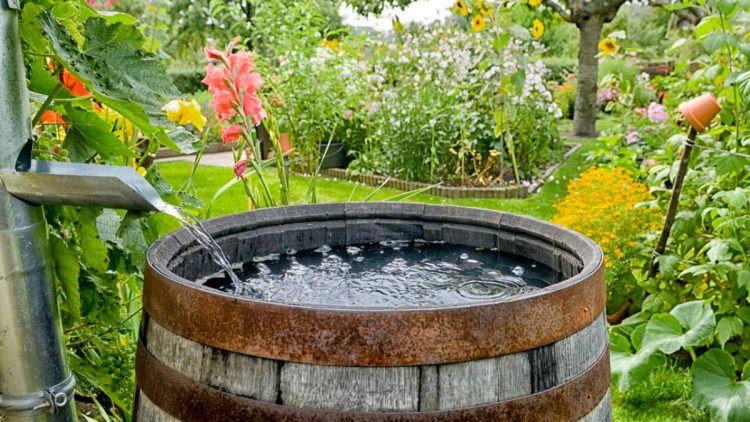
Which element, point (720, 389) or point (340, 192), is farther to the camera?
point (340, 192)

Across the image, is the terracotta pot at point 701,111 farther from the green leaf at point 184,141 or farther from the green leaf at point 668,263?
the green leaf at point 184,141

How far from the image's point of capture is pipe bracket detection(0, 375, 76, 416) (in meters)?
1.08

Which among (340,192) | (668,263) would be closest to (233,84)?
(668,263)

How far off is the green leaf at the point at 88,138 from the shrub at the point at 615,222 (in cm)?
230

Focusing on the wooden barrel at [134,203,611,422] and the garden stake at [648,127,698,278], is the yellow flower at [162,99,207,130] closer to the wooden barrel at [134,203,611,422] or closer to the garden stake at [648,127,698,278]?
the wooden barrel at [134,203,611,422]

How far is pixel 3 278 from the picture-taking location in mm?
1025

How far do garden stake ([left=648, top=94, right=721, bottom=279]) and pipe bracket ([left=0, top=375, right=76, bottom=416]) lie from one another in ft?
6.84

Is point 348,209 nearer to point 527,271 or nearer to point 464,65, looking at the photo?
point 527,271

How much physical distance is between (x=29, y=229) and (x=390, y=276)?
707 millimetres

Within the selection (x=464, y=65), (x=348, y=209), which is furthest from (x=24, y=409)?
(x=464, y=65)

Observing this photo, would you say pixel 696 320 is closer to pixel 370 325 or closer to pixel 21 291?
pixel 370 325

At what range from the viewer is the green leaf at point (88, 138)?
137cm

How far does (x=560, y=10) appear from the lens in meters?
9.05

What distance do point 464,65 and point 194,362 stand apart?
5721mm
